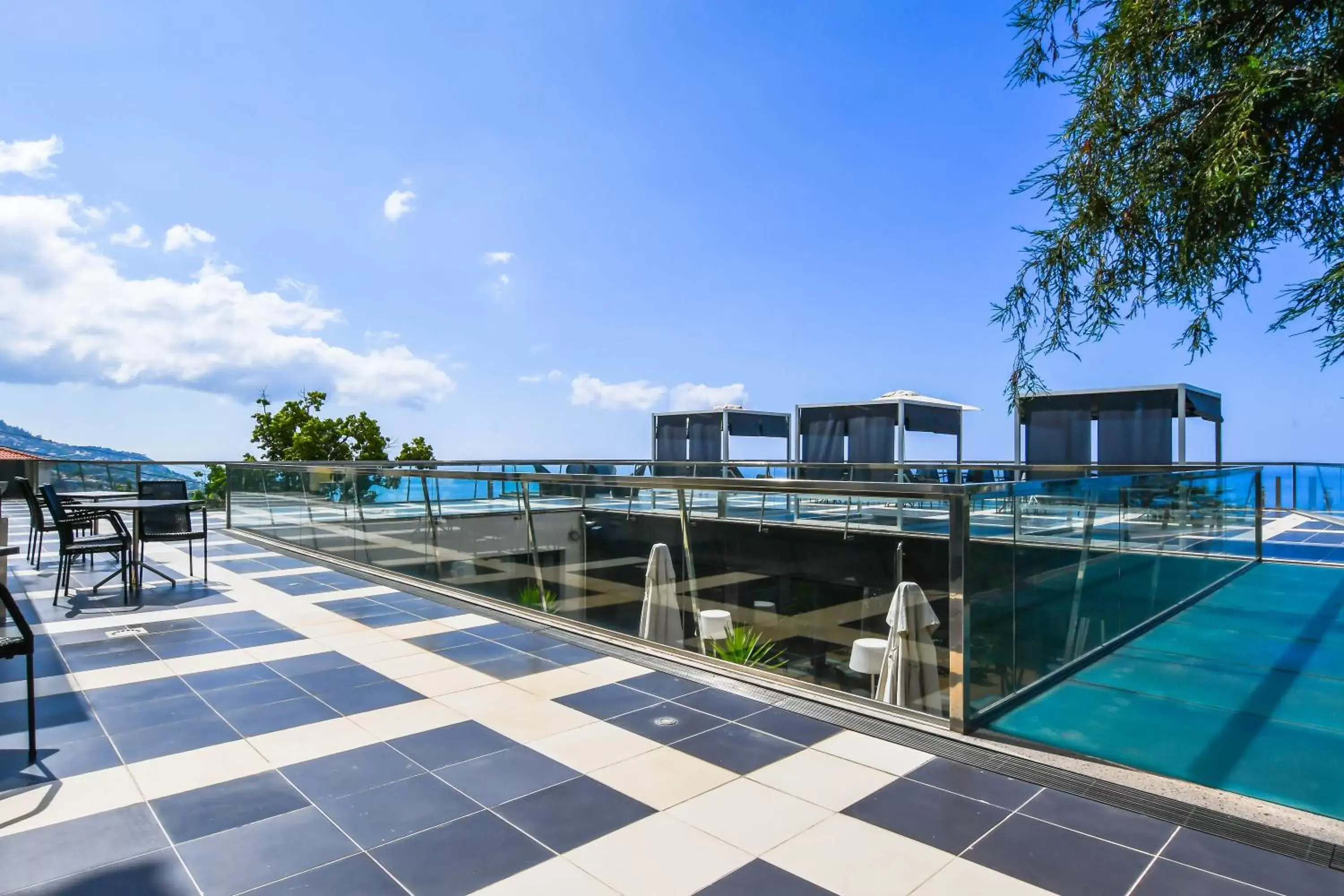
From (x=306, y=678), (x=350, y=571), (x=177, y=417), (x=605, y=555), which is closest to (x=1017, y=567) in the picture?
(x=605, y=555)

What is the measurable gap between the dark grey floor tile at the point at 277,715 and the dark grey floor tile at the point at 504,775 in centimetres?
94

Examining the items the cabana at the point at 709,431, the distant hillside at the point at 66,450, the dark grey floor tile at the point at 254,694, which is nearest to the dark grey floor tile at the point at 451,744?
the dark grey floor tile at the point at 254,694

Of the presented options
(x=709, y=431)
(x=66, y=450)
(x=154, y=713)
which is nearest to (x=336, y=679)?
(x=154, y=713)

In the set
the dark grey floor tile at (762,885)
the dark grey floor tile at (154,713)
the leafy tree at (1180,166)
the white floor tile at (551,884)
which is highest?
the leafy tree at (1180,166)

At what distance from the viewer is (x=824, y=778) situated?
267 centimetres

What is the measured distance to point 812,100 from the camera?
42.6 feet

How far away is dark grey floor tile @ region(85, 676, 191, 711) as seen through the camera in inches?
140

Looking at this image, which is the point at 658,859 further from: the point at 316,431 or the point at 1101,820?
the point at 316,431

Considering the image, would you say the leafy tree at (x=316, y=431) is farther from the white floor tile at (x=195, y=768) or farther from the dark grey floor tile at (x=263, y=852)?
the dark grey floor tile at (x=263, y=852)

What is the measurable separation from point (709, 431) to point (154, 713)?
15124mm

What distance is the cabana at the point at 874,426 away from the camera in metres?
15.3

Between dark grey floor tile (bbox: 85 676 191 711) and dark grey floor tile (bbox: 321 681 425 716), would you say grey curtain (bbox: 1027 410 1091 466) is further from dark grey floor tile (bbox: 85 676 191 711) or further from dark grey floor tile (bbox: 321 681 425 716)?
dark grey floor tile (bbox: 85 676 191 711)

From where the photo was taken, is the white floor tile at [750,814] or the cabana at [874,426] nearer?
the white floor tile at [750,814]

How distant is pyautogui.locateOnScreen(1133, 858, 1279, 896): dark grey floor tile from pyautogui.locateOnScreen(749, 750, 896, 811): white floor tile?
822mm
